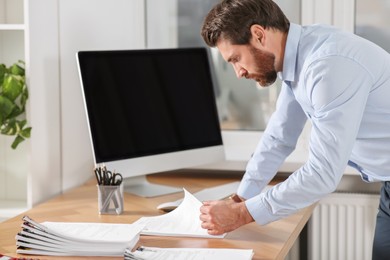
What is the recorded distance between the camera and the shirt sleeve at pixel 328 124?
5.98 ft

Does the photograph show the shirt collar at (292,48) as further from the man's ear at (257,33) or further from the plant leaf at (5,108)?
the plant leaf at (5,108)

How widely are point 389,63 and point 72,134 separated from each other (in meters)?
1.25

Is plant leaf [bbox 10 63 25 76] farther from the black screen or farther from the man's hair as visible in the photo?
the man's hair

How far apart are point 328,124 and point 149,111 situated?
96 centimetres

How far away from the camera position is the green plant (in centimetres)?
246

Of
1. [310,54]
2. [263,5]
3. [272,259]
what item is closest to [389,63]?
[310,54]

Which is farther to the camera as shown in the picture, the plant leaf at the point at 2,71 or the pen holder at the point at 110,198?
the plant leaf at the point at 2,71

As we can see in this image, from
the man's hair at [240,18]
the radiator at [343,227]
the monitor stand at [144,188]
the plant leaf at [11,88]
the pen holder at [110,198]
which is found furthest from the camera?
the radiator at [343,227]

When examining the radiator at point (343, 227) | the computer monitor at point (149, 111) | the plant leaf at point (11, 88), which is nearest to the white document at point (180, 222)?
the computer monitor at point (149, 111)

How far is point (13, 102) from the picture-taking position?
98.0 inches

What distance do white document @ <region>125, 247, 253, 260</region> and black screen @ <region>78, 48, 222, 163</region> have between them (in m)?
0.65

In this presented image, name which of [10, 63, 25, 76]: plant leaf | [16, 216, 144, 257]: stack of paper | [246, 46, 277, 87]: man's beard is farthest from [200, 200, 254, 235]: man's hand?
[10, 63, 25, 76]: plant leaf

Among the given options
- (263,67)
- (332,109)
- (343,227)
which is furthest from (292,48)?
(343,227)

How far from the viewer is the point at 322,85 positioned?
1831 mm
